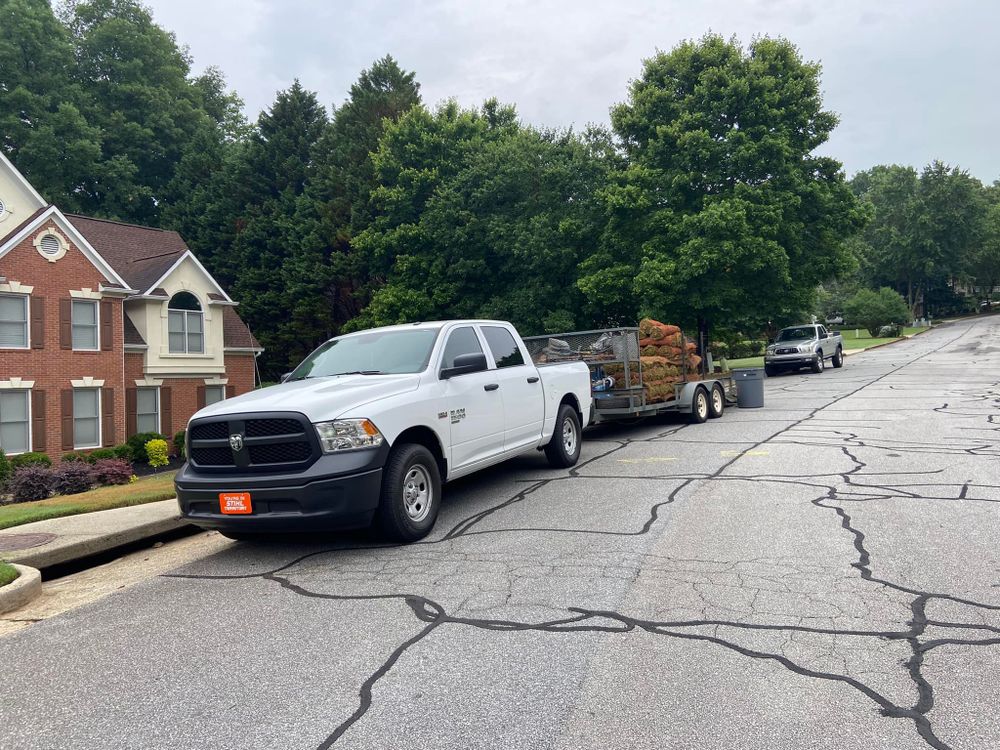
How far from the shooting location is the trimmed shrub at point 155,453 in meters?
24.5

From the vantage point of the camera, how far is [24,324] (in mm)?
22609

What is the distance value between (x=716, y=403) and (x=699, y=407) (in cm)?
113

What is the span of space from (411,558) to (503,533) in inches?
39.4

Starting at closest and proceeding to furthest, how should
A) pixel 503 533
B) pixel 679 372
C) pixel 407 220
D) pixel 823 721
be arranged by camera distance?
pixel 823 721 → pixel 503 533 → pixel 679 372 → pixel 407 220

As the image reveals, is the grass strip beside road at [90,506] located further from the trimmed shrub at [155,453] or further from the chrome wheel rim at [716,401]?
the trimmed shrub at [155,453]

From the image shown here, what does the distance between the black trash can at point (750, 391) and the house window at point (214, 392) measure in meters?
20.4

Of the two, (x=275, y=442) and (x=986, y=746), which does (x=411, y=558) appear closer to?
(x=275, y=442)

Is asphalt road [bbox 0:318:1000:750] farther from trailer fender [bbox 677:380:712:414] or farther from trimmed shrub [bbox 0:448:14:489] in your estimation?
trimmed shrub [bbox 0:448:14:489]

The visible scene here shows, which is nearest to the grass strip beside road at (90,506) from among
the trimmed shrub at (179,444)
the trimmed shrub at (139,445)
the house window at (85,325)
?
the trimmed shrub at (139,445)

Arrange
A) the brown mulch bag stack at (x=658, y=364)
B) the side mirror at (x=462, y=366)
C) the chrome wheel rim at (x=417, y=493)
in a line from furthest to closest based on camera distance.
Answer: the brown mulch bag stack at (x=658, y=364) < the side mirror at (x=462, y=366) < the chrome wheel rim at (x=417, y=493)

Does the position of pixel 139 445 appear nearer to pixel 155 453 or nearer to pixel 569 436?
pixel 155 453

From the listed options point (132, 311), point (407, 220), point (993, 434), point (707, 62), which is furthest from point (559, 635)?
point (407, 220)

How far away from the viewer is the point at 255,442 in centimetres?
604

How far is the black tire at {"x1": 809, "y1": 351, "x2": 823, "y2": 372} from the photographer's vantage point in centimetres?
2914
